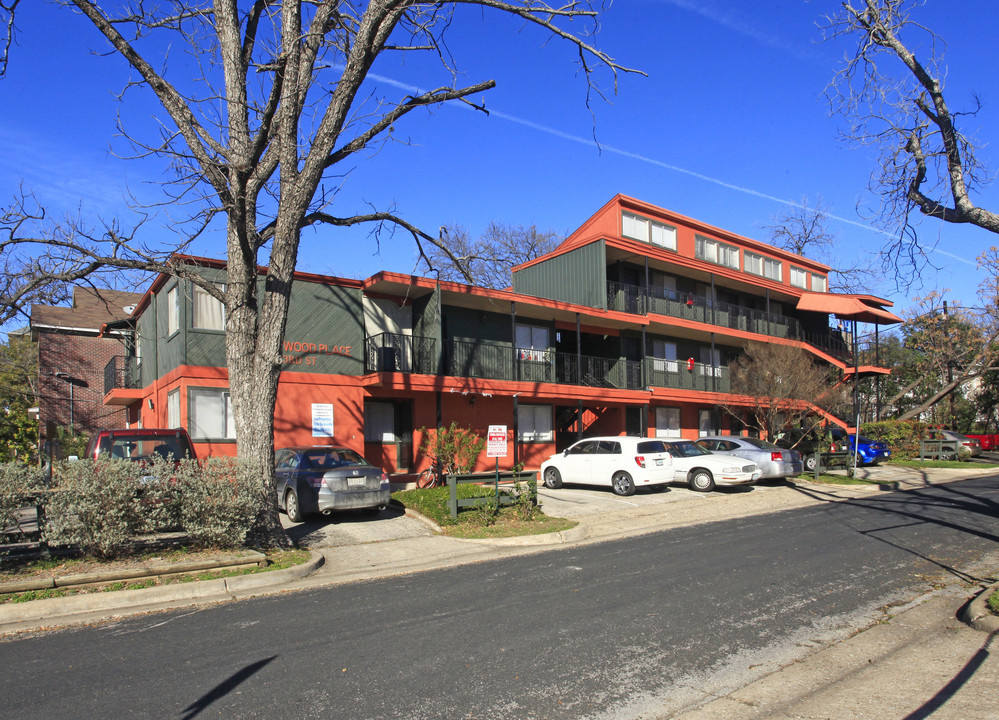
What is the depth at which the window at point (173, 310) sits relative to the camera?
1825cm

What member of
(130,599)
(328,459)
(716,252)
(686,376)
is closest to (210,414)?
(328,459)

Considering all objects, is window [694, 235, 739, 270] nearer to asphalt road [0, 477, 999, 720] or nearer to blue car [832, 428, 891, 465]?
blue car [832, 428, 891, 465]

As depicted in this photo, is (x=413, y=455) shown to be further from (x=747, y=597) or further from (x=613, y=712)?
(x=613, y=712)

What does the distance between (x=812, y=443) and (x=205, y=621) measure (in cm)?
2328

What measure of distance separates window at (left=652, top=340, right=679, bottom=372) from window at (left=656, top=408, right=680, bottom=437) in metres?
1.93

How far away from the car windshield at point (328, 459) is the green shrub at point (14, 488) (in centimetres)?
550

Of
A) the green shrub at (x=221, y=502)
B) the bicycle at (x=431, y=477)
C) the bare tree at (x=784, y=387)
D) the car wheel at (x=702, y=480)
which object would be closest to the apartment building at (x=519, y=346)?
the bicycle at (x=431, y=477)

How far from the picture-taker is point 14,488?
8.27m

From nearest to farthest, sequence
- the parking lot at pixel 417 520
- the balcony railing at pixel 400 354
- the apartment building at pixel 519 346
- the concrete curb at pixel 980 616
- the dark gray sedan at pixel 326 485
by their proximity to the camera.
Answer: the concrete curb at pixel 980 616 → the parking lot at pixel 417 520 → the dark gray sedan at pixel 326 485 → the apartment building at pixel 519 346 → the balcony railing at pixel 400 354

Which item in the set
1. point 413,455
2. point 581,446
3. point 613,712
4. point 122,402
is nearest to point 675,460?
point 581,446

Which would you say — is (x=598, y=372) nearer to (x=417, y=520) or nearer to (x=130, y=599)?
(x=417, y=520)

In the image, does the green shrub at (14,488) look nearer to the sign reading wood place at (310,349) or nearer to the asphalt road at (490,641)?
the asphalt road at (490,641)

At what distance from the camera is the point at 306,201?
1105cm

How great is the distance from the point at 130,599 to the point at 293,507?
5510mm
